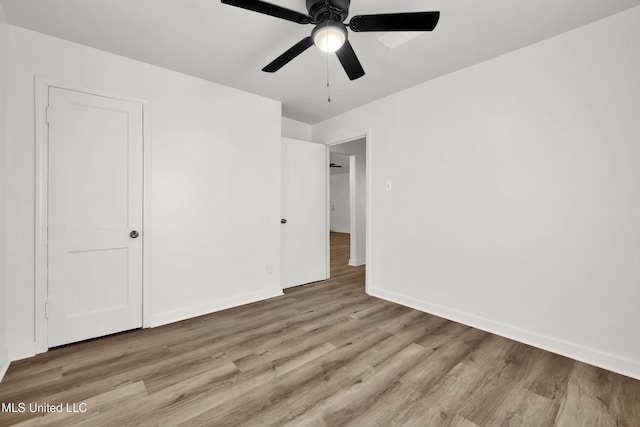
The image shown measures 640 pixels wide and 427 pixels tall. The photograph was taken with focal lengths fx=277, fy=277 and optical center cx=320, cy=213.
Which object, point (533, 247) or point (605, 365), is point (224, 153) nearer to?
point (533, 247)

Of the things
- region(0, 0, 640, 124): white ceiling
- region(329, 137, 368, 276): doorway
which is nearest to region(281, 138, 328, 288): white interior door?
region(329, 137, 368, 276): doorway

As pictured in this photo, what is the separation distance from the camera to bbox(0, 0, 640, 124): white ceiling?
6.20 ft

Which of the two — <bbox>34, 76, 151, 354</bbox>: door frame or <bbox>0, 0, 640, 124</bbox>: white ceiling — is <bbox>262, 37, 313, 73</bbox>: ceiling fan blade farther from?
<bbox>34, 76, 151, 354</bbox>: door frame

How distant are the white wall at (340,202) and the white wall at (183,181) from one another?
8037 millimetres

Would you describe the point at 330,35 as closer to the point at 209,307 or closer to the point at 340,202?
the point at 209,307

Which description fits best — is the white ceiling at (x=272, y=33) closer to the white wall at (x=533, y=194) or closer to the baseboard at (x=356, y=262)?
the white wall at (x=533, y=194)

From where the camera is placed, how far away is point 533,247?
2.35m

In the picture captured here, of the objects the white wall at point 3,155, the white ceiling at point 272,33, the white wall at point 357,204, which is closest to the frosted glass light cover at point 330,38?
the white ceiling at point 272,33

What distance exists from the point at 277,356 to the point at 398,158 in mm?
2493

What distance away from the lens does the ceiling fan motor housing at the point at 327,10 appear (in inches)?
64.6

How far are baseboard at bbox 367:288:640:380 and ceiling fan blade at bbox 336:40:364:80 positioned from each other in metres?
2.47

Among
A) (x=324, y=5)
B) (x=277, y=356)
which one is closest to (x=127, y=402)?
(x=277, y=356)

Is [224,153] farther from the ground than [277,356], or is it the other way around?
[224,153]

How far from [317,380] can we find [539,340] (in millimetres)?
1897
